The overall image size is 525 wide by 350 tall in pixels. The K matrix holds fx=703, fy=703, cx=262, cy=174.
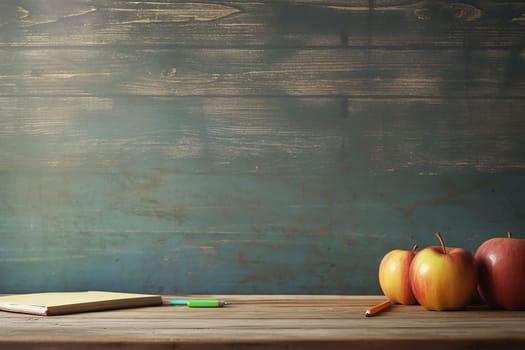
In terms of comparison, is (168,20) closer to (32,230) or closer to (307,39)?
(307,39)

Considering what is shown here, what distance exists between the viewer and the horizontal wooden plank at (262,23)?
163 cm

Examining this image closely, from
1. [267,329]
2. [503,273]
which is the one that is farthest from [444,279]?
[267,329]

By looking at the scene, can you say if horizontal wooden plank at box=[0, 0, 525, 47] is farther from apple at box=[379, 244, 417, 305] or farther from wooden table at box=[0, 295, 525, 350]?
wooden table at box=[0, 295, 525, 350]

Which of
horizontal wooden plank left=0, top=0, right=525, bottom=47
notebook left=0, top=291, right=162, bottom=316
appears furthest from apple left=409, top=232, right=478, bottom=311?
horizontal wooden plank left=0, top=0, right=525, bottom=47

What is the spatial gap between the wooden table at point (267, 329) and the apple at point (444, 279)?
2cm

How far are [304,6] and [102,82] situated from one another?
503 millimetres

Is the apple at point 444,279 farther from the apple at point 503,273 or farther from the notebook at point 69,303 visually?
the notebook at point 69,303

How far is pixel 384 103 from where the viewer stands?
163 centimetres

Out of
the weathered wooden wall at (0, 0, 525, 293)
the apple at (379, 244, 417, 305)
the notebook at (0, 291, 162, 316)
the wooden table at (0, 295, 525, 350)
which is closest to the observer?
the wooden table at (0, 295, 525, 350)

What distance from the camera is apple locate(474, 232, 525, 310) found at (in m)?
1.23

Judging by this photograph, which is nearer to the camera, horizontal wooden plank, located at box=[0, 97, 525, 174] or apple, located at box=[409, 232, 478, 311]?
apple, located at box=[409, 232, 478, 311]

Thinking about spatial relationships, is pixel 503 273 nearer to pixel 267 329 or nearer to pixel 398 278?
pixel 398 278

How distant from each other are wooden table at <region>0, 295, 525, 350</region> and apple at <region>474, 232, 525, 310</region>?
0.03 meters

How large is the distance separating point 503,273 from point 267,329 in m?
0.47
